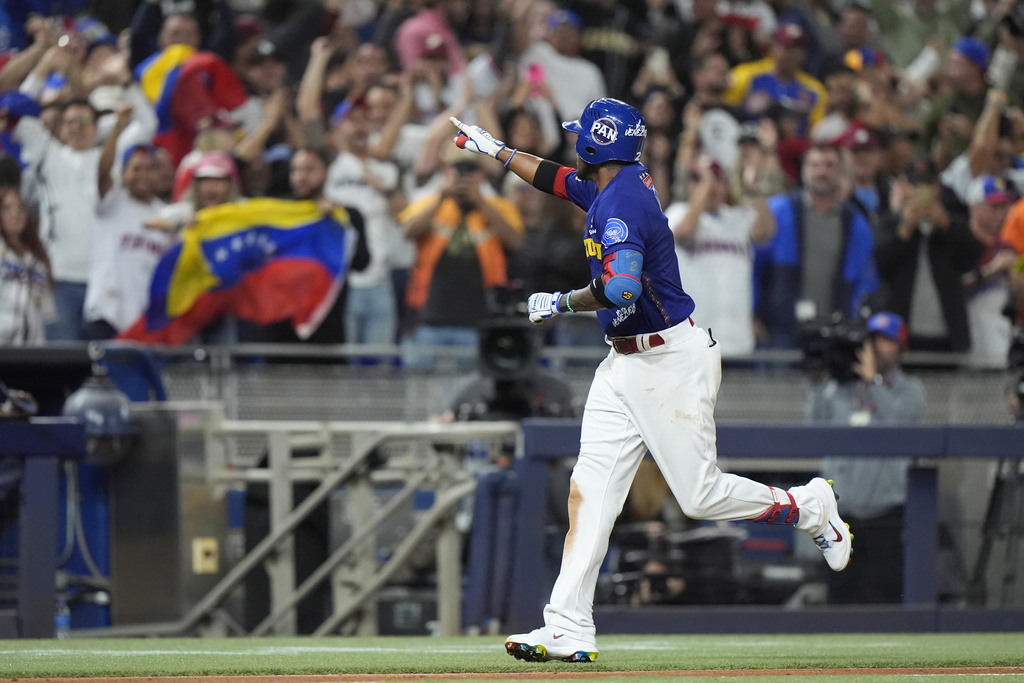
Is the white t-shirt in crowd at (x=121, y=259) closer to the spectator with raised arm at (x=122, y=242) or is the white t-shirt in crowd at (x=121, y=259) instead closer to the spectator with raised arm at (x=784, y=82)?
the spectator with raised arm at (x=122, y=242)

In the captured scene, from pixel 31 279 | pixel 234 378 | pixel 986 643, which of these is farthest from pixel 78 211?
pixel 986 643

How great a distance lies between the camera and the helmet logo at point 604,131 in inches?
227

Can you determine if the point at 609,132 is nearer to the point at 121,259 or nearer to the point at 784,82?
the point at 121,259

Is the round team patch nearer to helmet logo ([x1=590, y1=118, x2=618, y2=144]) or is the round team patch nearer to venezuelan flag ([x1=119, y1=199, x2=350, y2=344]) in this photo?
helmet logo ([x1=590, y1=118, x2=618, y2=144])

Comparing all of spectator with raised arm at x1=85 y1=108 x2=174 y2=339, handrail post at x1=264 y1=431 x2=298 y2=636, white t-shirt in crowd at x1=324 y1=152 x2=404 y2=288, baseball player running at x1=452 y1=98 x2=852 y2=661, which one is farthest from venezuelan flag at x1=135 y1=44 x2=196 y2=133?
baseball player running at x1=452 y1=98 x2=852 y2=661

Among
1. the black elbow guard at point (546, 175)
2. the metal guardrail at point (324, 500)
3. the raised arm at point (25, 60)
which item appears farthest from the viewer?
the raised arm at point (25, 60)

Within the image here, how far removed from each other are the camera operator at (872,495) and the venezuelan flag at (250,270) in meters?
3.85

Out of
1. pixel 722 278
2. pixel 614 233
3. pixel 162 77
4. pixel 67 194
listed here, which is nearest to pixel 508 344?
pixel 722 278

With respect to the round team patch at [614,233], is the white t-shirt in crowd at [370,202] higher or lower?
higher

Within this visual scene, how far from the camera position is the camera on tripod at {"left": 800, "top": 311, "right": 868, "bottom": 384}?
31.0 feet

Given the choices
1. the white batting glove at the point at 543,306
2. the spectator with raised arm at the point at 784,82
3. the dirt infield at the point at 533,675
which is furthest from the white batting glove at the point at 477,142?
the spectator with raised arm at the point at 784,82

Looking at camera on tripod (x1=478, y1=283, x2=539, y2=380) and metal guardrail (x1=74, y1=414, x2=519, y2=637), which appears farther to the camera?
metal guardrail (x1=74, y1=414, x2=519, y2=637)

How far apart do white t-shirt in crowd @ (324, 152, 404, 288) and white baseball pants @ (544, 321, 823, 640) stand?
5.28 meters

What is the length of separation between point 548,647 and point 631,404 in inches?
38.8
